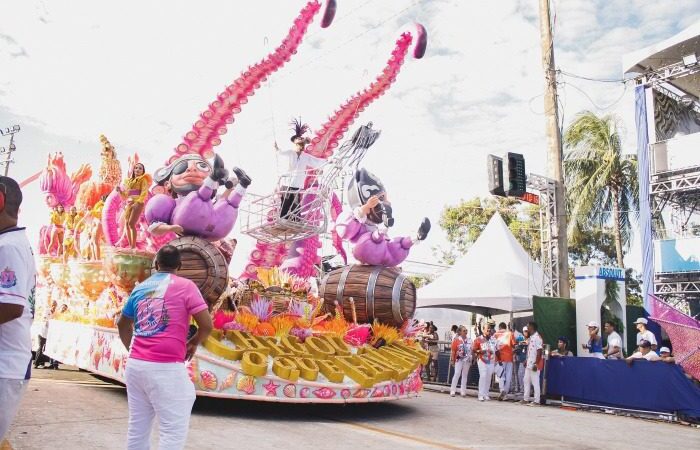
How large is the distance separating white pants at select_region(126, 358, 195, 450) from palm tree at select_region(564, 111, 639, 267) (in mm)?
23033

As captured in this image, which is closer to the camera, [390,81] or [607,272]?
[390,81]

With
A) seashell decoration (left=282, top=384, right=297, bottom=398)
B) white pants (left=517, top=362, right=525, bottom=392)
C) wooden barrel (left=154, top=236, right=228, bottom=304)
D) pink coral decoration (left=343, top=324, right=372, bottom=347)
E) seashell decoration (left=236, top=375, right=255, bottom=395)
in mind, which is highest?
wooden barrel (left=154, top=236, right=228, bottom=304)

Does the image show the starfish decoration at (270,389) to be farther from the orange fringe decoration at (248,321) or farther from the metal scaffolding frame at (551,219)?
the metal scaffolding frame at (551,219)

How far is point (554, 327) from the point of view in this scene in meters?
12.7

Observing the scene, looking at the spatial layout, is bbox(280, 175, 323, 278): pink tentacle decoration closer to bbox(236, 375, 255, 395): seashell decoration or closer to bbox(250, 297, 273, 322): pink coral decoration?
bbox(250, 297, 273, 322): pink coral decoration

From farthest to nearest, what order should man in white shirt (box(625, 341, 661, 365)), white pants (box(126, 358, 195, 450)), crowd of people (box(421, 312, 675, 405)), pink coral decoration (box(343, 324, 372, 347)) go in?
crowd of people (box(421, 312, 675, 405)) < man in white shirt (box(625, 341, 661, 365)) < pink coral decoration (box(343, 324, 372, 347)) < white pants (box(126, 358, 195, 450))

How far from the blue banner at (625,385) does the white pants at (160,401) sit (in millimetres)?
8367

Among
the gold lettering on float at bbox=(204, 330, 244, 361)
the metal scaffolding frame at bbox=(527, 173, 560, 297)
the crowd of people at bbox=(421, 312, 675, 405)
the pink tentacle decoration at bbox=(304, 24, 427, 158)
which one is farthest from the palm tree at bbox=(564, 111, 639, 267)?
the gold lettering on float at bbox=(204, 330, 244, 361)

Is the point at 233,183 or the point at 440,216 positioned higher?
the point at 440,216

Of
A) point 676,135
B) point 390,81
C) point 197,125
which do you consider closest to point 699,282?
point 676,135

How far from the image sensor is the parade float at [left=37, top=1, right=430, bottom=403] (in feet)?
24.1

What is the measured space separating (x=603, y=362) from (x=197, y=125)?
760cm

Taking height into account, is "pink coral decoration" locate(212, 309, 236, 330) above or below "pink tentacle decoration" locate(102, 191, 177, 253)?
below

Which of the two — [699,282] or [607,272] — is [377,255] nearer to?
[607,272]
